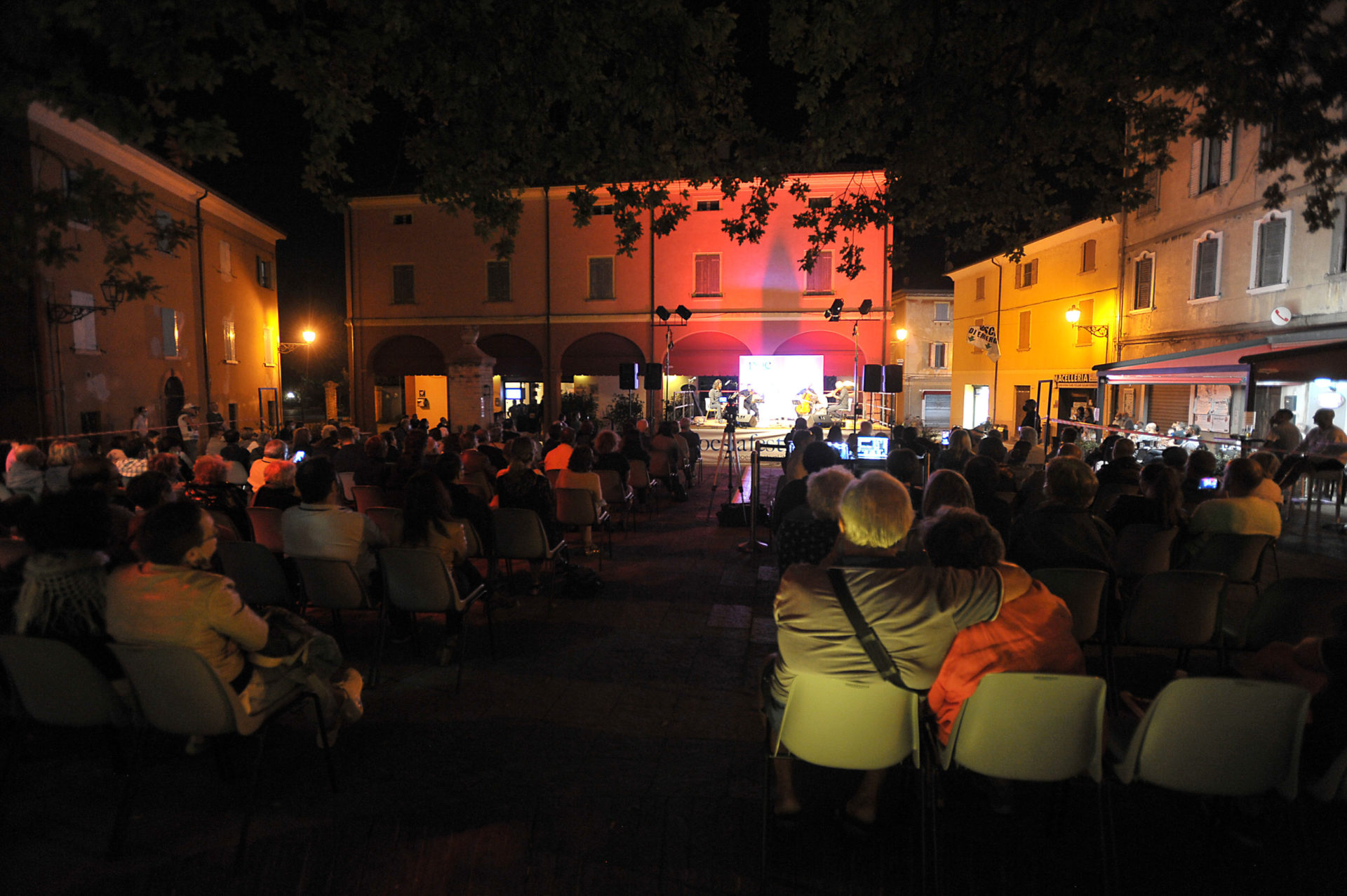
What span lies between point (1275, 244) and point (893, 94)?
1104cm

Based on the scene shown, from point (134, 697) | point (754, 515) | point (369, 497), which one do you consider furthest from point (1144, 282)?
point (134, 697)

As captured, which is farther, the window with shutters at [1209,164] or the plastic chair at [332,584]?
the window with shutters at [1209,164]

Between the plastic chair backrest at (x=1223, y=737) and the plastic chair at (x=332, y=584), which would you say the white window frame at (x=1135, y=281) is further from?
the plastic chair at (x=332, y=584)

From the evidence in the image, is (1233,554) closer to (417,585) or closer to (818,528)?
(818,528)

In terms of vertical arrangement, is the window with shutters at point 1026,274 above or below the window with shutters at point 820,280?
above

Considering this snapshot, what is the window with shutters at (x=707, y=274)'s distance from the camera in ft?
70.0

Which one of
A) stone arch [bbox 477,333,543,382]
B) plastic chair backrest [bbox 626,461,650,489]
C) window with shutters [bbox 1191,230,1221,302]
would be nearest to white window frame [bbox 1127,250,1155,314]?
window with shutters [bbox 1191,230,1221,302]

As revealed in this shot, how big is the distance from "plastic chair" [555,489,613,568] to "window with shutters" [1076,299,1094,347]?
17.3 meters

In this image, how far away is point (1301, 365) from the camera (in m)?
7.27

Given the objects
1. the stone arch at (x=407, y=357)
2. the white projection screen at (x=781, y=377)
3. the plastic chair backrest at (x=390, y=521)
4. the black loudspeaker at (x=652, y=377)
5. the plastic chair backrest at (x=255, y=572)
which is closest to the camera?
the plastic chair backrest at (x=255, y=572)

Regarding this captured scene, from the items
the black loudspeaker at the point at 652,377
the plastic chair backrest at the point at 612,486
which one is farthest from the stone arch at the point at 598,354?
the plastic chair backrest at the point at 612,486

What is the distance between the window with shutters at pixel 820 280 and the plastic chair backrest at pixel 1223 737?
64.0 feet

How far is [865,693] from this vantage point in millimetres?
2256

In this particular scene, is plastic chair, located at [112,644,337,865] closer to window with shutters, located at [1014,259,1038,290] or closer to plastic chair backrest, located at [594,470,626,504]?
plastic chair backrest, located at [594,470,626,504]
